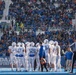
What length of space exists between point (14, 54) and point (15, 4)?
16.1 meters

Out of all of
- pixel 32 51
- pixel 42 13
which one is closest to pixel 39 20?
pixel 42 13

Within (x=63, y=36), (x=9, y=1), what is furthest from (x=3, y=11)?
(x=63, y=36)

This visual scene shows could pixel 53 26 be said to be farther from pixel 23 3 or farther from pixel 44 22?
pixel 23 3

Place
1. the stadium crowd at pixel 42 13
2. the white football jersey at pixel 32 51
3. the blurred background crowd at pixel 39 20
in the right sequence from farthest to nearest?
1. the stadium crowd at pixel 42 13
2. the blurred background crowd at pixel 39 20
3. the white football jersey at pixel 32 51

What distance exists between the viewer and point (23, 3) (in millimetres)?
37000

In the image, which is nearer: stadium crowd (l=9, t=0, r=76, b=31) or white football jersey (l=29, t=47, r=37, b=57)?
white football jersey (l=29, t=47, r=37, b=57)

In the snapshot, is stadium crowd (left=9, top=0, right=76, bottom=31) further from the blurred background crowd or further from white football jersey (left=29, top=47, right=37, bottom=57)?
white football jersey (left=29, top=47, right=37, bottom=57)

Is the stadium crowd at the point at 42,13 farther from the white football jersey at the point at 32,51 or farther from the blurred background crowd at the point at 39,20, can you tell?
the white football jersey at the point at 32,51

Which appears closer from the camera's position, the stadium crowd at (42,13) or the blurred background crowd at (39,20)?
the blurred background crowd at (39,20)

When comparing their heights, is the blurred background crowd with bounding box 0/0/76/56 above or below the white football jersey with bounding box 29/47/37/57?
above

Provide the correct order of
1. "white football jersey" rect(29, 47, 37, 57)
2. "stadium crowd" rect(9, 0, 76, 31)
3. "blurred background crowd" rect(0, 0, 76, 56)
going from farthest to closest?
1. "stadium crowd" rect(9, 0, 76, 31)
2. "blurred background crowd" rect(0, 0, 76, 56)
3. "white football jersey" rect(29, 47, 37, 57)

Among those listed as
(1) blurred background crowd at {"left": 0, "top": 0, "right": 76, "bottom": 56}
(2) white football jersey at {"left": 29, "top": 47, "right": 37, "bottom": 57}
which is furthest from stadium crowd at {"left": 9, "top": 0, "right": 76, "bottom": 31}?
(2) white football jersey at {"left": 29, "top": 47, "right": 37, "bottom": 57}

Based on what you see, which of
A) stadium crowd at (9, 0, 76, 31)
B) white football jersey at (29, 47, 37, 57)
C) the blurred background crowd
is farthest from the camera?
stadium crowd at (9, 0, 76, 31)

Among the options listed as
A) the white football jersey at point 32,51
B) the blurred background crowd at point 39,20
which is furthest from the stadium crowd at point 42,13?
the white football jersey at point 32,51
